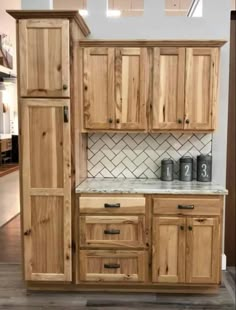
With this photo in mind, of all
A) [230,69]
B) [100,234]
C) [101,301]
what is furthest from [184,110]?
[101,301]

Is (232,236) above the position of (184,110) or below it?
below

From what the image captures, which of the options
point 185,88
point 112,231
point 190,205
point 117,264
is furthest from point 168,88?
point 117,264

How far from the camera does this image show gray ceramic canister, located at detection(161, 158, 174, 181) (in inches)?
129

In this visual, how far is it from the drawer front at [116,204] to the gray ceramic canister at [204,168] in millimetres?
674

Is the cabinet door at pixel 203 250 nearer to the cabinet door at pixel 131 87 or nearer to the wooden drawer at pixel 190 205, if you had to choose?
the wooden drawer at pixel 190 205

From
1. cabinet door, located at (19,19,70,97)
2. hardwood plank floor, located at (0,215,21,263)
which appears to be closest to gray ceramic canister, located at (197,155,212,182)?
cabinet door, located at (19,19,70,97)

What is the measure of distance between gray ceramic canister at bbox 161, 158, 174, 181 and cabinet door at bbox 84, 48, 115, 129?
0.60 metres

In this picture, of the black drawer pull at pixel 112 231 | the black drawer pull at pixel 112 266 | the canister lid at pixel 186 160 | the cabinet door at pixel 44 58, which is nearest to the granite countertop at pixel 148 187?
the canister lid at pixel 186 160

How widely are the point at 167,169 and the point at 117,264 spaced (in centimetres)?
97

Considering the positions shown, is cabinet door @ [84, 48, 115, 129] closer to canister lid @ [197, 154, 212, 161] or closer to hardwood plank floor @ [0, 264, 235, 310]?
canister lid @ [197, 154, 212, 161]

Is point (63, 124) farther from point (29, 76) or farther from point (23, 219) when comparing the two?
point (23, 219)

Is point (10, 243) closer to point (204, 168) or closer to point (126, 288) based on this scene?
point (126, 288)

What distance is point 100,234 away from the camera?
9.67ft

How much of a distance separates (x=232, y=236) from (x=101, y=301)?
1554 mm
